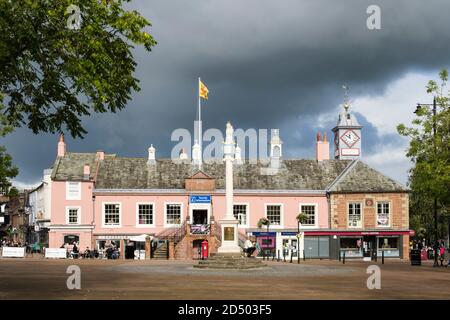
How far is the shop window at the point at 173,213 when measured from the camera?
2482 inches

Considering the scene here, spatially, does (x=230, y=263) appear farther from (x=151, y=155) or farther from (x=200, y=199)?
(x=151, y=155)

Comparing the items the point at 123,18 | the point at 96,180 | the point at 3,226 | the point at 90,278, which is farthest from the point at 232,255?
the point at 3,226

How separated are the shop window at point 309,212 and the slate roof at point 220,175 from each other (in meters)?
1.82

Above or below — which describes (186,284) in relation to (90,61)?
below

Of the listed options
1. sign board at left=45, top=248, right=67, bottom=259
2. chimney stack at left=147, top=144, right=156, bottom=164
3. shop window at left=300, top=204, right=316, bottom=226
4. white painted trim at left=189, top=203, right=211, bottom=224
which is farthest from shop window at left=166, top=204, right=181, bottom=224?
shop window at left=300, top=204, right=316, bottom=226

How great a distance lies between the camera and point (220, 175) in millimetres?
65562

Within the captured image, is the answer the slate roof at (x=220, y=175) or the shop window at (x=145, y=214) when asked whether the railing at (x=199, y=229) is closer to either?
the shop window at (x=145, y=214)

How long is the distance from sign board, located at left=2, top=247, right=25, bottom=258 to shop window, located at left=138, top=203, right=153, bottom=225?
452 inches

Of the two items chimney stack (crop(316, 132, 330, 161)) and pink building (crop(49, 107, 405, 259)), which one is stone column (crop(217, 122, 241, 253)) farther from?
chimney stack (crop(316, 132, 330, 161))

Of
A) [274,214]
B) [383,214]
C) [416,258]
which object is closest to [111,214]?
[274,214]

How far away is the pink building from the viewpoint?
204 feet

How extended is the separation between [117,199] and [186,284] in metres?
39.2
